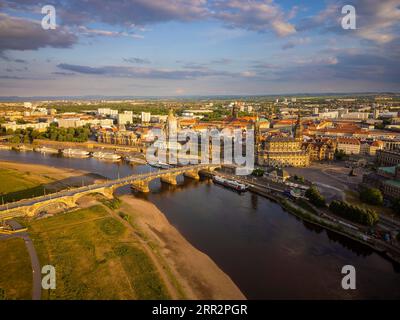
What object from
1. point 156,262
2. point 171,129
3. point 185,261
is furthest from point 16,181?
point 171,129

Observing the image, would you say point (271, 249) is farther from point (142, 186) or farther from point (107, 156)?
point (107, 156)

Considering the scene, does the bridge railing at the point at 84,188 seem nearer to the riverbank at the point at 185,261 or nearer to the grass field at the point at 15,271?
the riverbank at the point at 185,261

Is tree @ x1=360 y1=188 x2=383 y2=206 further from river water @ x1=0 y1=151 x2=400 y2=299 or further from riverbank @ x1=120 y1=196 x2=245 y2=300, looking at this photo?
riverbank @ x1=120 y1=196 x2=245 y2=300

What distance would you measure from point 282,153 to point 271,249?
39494 millimetres

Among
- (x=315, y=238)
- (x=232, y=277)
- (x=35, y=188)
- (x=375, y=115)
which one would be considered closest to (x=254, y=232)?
(x=315, y=238)

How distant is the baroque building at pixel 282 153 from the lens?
71562 millimetres

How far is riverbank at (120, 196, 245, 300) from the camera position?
27.6 meters

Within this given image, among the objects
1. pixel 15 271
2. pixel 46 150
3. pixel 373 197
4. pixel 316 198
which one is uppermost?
pixel 46 150

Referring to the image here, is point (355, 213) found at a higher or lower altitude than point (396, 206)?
lower

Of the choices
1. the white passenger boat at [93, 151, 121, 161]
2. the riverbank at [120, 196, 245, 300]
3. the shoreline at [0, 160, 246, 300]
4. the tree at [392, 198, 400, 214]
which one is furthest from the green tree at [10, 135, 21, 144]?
the tree at [392, 198, 400, 214]

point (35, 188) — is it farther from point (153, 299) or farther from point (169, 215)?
point (153, 299)

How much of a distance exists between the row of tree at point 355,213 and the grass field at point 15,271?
117 ft

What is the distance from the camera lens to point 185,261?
3222cm

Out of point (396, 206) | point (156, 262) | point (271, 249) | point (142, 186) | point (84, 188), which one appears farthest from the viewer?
point (142, 186)
